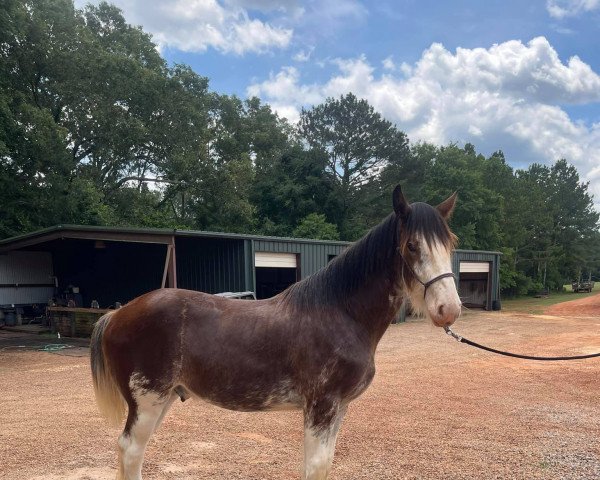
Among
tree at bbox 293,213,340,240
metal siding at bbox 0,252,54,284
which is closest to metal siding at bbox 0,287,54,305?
metal siding at bbox 0,252,54,284

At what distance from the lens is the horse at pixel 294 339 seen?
248 cm

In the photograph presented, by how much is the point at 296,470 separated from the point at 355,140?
3687cm

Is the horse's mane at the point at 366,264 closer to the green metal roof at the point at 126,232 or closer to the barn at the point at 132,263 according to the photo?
the barn at the point at 132,263

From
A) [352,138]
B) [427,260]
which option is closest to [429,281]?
[427,260]

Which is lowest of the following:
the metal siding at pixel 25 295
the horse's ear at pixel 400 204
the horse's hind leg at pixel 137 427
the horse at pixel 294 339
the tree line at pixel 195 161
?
the metal siding at pixel 25 295

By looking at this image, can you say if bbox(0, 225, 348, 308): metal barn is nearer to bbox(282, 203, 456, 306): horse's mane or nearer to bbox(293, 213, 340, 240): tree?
bbox(293, 213, 340, 240): tree

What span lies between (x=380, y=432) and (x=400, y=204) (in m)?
3.37

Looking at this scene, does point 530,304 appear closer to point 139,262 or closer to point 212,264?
point 212,264

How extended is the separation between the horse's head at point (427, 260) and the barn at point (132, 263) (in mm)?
9941

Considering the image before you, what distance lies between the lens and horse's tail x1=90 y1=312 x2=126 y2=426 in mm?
2971

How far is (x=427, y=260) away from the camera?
2379 mm

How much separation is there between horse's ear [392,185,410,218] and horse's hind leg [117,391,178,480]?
174cm

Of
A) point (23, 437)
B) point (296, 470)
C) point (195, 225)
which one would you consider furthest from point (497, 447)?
point (195, 225)

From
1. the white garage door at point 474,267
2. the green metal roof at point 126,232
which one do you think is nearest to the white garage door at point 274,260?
the green metal roof at point 126,232
